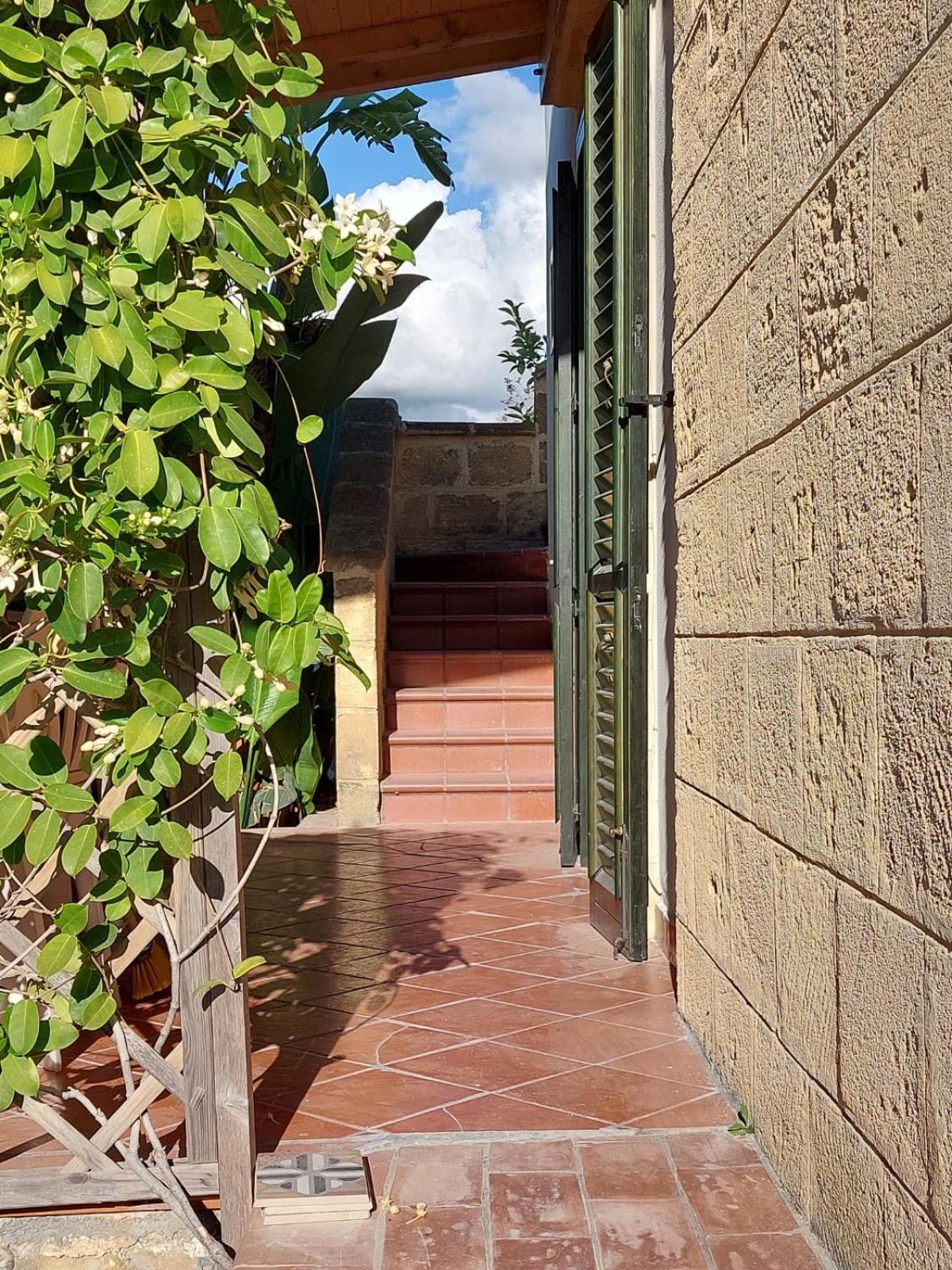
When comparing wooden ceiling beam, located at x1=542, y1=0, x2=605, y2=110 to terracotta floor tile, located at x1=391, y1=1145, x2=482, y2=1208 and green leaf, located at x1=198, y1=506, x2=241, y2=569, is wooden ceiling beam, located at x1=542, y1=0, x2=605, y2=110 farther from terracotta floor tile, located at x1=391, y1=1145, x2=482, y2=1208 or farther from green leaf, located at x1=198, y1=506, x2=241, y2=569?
terracotta floor tile, located at x1=391, y1=1145, x2=482, y2=1208

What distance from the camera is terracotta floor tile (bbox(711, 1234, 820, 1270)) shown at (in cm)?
184

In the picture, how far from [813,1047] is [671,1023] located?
3.78 ft

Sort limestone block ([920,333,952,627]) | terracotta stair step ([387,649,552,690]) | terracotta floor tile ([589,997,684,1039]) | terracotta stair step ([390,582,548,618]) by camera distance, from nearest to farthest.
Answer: limestone block ([920,333,952,627])
terracotta floor tile ([589,997,684,1039])
terracotta stair step ([387,649,552,690])
terracotta stair step ([390,582,548,618])

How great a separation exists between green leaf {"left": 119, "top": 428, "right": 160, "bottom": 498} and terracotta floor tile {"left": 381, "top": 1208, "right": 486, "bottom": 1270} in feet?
3.96

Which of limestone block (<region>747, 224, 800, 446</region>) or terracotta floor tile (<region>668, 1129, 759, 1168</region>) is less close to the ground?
limestone block (<region>747, 224, 800, 446</region>)

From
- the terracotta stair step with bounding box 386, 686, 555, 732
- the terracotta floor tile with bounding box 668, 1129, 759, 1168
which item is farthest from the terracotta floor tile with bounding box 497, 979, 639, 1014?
the terracotta stair step with bounding box 386, 686, 555, 732

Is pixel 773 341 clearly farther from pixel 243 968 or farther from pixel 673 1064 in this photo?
pixel 673 1064

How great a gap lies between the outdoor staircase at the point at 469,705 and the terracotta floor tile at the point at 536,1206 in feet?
12.7

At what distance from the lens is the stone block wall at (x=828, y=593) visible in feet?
4.56

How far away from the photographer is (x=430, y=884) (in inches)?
183

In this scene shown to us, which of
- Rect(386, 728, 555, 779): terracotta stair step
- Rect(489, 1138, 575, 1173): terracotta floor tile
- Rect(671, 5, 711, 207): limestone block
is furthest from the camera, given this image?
Rect(386, 728, 555, 779): terracotta stair step

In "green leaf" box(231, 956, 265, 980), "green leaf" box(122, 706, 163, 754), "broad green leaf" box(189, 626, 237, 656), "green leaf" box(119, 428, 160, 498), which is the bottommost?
"green leaf" box(231, 956, 265, 980)

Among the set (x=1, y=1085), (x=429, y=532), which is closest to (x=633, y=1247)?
(x=1, y=1085)

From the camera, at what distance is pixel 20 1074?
72.2 inches
